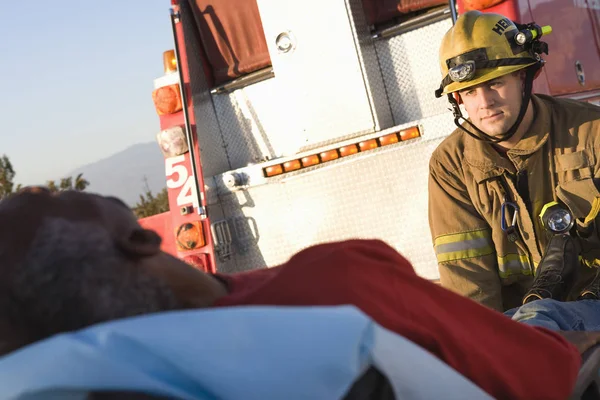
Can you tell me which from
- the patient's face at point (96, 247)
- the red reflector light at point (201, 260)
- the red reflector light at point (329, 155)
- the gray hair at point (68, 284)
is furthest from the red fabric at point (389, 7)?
the gray hair at point (68, 284)

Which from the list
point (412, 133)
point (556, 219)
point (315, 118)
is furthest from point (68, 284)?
point (315, 118)

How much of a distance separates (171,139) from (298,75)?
89 cm

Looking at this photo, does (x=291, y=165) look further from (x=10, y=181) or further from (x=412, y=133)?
(x=10, y=181)

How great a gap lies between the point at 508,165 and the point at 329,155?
5.41ft

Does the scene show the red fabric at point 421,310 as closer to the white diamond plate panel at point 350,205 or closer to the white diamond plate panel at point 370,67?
the white diamond plate panel at point 350,205

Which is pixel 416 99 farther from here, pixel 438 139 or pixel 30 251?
pixel 30 251

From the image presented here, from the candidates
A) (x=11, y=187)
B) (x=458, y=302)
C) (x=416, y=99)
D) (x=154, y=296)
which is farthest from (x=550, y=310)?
(x=11, y=187)

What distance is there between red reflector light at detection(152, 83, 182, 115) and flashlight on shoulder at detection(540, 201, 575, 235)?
8.77ft

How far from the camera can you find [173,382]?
0.92 metres

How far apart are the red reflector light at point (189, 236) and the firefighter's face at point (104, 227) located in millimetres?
3613

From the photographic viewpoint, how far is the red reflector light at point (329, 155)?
4.59 m

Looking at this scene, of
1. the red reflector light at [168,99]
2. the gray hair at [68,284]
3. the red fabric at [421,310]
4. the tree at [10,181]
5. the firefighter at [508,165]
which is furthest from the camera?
the tree at [10,181]

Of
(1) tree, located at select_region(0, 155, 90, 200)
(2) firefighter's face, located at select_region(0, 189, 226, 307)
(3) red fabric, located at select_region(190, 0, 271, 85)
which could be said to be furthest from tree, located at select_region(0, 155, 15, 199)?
(2) firefighter's face, located at select_region(0, 189, 226, 307)

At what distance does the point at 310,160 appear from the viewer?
4.65m
